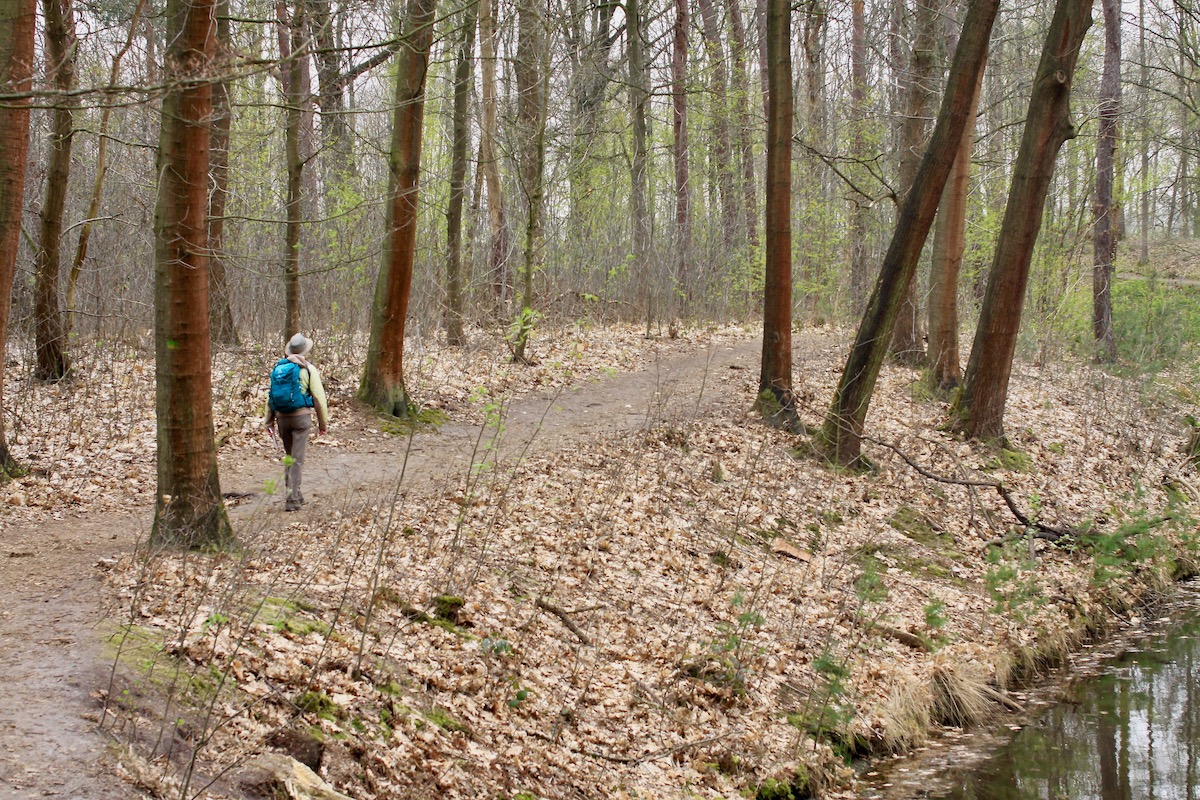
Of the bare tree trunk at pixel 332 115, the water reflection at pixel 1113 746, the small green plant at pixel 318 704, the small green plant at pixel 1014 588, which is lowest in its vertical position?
the water reflection at pixel 1113 746

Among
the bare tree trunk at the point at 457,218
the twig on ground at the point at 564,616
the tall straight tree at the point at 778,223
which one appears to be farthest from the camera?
the bare tree trunk at the point at 457,218

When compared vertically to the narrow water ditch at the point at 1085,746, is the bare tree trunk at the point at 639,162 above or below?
above

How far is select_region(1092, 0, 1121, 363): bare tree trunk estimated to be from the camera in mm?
19031

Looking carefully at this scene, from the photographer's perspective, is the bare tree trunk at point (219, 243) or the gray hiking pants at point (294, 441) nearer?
the gray hiking pants at point (294, 441)

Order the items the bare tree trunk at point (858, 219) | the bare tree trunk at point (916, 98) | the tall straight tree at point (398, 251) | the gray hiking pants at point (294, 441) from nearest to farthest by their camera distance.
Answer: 1. the gray hiking pants at point (294, 441)
2. the tall straight tree at point (398, 251)
3. the bare tree trunk at point (916, 98)
4. the bare tree trunk at point (858, 219)

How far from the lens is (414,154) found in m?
11.6

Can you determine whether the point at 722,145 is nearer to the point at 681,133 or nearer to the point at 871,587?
the point at 681,133

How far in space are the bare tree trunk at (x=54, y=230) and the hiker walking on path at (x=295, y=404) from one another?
378cm

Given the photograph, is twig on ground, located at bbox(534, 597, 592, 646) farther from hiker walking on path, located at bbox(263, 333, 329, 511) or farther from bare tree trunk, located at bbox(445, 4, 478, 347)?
bare tree trunk, located at bbox(445, 4, 478, 347)

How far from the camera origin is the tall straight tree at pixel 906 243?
35.8ft

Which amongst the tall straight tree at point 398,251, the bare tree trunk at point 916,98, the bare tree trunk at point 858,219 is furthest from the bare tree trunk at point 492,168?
the bare tree trunk at point 858,219

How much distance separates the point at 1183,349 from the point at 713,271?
10.8 metres

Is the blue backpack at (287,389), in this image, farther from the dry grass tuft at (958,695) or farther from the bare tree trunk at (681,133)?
the bare tree trunk at (681,133)

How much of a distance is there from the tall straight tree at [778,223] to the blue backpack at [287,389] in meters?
6.23
